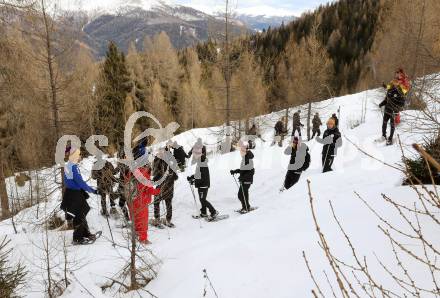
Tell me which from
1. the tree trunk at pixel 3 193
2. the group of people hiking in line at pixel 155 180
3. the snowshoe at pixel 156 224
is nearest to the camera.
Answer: the group of people hiking in line at pixel 155 180

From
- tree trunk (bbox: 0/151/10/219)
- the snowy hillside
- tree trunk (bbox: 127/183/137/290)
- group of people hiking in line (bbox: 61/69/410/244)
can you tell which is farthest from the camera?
tree trunk (bbox: 0/151/10/219)

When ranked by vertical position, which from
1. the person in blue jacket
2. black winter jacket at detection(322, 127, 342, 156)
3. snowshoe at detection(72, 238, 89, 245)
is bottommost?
snowshoe at detection(72, 238, 89, 245)

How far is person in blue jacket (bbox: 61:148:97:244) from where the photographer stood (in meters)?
6.62

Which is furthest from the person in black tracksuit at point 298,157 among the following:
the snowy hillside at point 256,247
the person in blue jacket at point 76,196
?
the person in blue jacket at point 76,196

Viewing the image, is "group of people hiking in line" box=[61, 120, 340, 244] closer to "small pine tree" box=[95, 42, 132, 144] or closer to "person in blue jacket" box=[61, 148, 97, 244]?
"person in blue jacket" box=[61, 148, 97, 244]

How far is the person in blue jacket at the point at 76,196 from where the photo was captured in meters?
6.62

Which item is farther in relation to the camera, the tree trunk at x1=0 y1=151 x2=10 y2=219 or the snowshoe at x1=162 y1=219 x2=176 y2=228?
the tree trunk at x1=0 y1=151 x2=10 y2=219

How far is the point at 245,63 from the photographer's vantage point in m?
25.5

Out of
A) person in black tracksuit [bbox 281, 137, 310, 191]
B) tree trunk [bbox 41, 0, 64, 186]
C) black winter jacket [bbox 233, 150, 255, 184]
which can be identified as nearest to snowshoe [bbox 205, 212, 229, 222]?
black winter jacket [bbox 233, 150, 255, 184]

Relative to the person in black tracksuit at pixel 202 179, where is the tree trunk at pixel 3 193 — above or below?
below

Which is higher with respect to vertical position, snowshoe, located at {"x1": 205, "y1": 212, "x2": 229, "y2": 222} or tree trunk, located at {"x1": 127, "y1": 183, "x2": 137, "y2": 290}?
tree trunk, located at {"x1": 127, "y1": 183, "x2": 137, "y2": 290}

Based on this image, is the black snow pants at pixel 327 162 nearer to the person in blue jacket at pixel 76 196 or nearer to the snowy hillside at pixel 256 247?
the snowy hillside at pixel 256 247

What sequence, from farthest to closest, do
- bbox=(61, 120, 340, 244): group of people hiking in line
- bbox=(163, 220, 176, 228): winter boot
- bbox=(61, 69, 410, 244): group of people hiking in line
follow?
1. bbox=(163, 220, 176, 228): winter boot
2. bbox=(61, 69, 410, 244): group of people hiking in line
3. bbox=(61, 120, 340, 244): group of people hiking in line

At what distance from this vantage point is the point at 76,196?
267 inches
